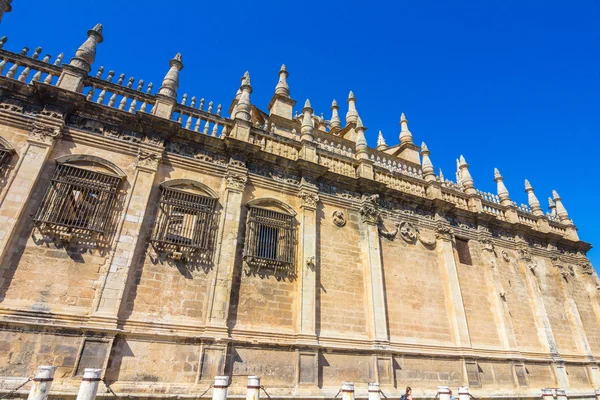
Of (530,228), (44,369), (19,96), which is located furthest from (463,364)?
(19,96)

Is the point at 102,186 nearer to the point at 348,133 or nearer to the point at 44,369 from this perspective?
the point at 44,369

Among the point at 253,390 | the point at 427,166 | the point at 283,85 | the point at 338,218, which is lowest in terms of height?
the point at 253,390

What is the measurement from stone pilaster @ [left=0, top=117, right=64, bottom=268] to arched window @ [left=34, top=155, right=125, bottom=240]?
1.18 feet

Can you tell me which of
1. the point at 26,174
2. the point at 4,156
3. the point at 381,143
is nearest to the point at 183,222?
the point at 26,174

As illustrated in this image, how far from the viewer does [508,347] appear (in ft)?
43.3

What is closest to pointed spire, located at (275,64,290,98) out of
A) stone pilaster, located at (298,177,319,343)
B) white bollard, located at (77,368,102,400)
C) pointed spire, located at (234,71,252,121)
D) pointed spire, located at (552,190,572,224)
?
pointed spire, located at (234,71,252,121)

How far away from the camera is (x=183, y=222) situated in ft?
31.9

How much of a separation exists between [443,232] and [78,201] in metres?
13.1

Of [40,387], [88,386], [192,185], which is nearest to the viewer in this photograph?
[40,387]

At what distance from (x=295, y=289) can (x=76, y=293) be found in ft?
18.7

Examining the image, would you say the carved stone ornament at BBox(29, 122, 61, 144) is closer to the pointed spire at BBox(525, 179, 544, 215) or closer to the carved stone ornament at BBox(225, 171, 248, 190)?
the carved stone ornament at BBox(225, 171, 248, 190)

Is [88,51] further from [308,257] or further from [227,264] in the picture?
[308,257]

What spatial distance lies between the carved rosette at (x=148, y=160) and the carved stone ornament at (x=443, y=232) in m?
11.2

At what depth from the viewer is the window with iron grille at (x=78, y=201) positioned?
830 centimetres
